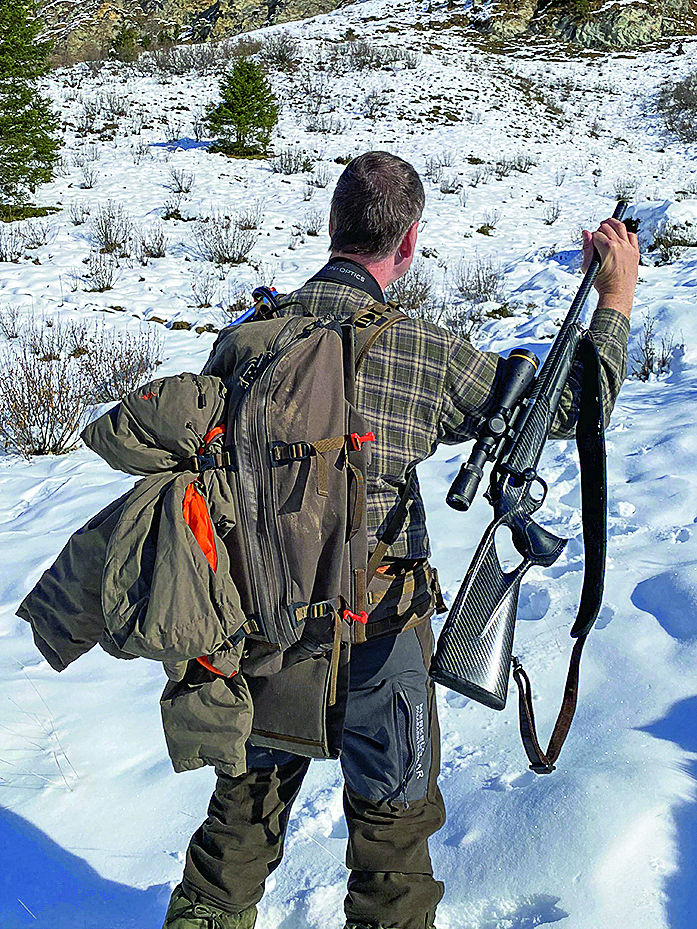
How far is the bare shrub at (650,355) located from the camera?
17.8 ft

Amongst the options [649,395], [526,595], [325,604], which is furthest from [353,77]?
[325,604]

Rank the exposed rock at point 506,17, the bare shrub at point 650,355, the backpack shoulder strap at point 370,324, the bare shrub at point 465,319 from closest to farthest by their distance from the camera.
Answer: the backpack shoulder strap at point 370,324 → the bare shrub at point 650,355 → the bare shrub at point 465,319 → the exposed rock at point 506,17

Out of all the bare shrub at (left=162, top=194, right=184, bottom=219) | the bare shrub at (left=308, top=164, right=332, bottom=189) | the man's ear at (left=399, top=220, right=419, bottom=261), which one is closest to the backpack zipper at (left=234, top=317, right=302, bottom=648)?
the man's ear at (left=399, top=220, right=419, bottom=261)

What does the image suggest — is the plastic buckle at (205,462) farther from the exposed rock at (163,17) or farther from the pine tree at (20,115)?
the exposed rock at (163,17)

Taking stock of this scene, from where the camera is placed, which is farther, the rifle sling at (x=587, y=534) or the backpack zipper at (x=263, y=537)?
the rifle sling at (x=587, y=534)

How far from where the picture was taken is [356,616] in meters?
1.41

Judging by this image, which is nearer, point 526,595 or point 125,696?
point 125,696

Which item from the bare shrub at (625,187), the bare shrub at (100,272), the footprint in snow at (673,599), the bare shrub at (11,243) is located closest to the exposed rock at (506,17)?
the bare shrub at (625,187)

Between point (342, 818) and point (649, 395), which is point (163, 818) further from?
point (649, 395)

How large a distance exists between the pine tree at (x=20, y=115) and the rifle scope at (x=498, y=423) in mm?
11560

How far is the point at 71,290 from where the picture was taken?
27.7 ft

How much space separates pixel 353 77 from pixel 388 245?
21.2 meters

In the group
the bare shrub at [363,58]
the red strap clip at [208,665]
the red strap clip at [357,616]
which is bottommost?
the red strap clip at [208,665]

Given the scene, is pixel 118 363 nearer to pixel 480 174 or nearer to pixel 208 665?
pixel 208 665
